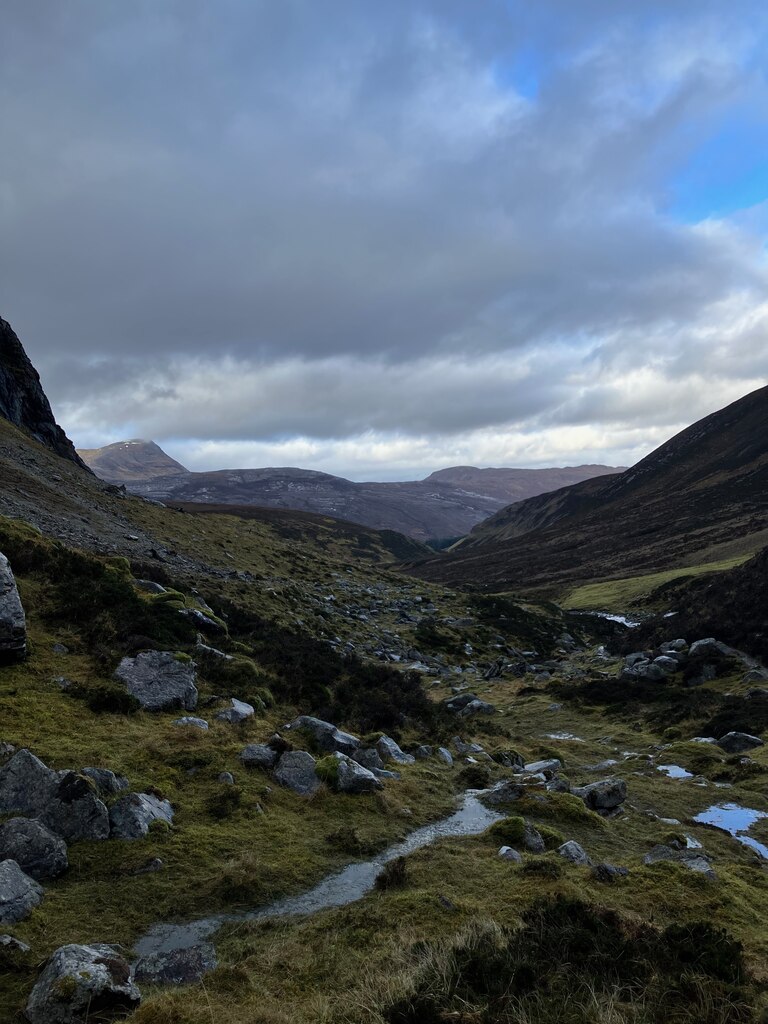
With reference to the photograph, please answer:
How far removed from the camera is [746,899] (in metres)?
9.28

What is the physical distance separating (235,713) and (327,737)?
2578mm

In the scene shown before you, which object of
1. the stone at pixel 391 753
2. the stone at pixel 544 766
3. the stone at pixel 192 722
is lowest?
the stone at pixel 544 766

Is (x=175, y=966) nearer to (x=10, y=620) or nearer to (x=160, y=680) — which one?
(x=160, y=680)

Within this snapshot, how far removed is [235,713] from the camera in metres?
15.1

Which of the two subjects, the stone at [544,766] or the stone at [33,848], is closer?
the stone at [33,848]

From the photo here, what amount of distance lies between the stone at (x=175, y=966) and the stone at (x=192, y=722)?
6.94 metres

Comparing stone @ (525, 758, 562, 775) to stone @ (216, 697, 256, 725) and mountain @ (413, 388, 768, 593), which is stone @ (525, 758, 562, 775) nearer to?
stone @ (216, 697, 256, 725)

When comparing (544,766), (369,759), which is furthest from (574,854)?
(544,766)

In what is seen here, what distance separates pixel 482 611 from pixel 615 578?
41.2 meters

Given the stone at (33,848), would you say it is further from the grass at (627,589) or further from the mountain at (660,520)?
the mountain at (660,520)

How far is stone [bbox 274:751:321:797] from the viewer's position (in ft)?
40.5

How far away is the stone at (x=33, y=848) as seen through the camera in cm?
805

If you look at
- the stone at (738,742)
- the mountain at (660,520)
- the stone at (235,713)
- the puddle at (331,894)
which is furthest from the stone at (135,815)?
the mountain at (660,520)

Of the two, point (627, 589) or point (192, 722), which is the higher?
point (192, 722)
